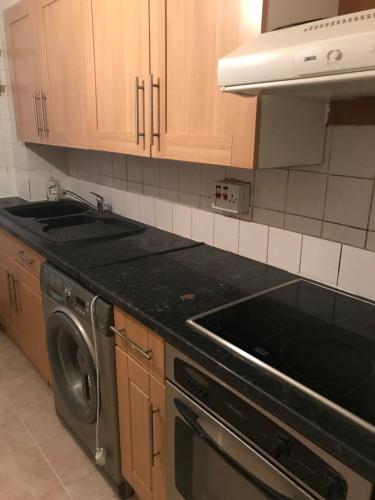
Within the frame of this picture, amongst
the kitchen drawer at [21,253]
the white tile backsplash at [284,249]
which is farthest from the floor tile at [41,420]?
the white tile backsplash at [284,249]

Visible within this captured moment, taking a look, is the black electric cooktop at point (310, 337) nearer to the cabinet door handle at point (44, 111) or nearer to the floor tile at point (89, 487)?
the floor tile at point (89, 487)

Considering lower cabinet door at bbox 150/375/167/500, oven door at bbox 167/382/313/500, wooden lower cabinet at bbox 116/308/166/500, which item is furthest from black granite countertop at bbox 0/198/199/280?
oven door at bbox 167/382/313/500

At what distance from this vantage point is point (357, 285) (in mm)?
1261

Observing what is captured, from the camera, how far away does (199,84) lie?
1231 mm

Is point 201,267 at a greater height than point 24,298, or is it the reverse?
point 201,267

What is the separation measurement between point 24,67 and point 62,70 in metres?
0.51

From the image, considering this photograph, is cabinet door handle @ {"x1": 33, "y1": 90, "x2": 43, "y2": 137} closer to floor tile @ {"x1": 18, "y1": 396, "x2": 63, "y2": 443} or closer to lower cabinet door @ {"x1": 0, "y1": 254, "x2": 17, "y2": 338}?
lower cabinet door @ {"x1": 0, "y1": 254, "x2": 17, "y2": 338}

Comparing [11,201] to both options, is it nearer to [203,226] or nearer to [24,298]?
[24,298]

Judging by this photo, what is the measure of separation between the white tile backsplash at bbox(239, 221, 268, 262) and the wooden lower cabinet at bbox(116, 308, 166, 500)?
0.63 metres

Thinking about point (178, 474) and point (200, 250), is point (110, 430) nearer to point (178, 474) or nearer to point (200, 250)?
point (178, 474)

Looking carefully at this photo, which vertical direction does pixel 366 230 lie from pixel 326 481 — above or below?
above

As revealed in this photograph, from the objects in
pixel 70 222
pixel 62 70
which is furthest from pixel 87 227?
pixel 62 70

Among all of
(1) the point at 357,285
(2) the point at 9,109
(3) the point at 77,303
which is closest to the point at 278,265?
(1) the point at 357,285

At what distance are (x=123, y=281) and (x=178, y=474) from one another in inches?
24.3
